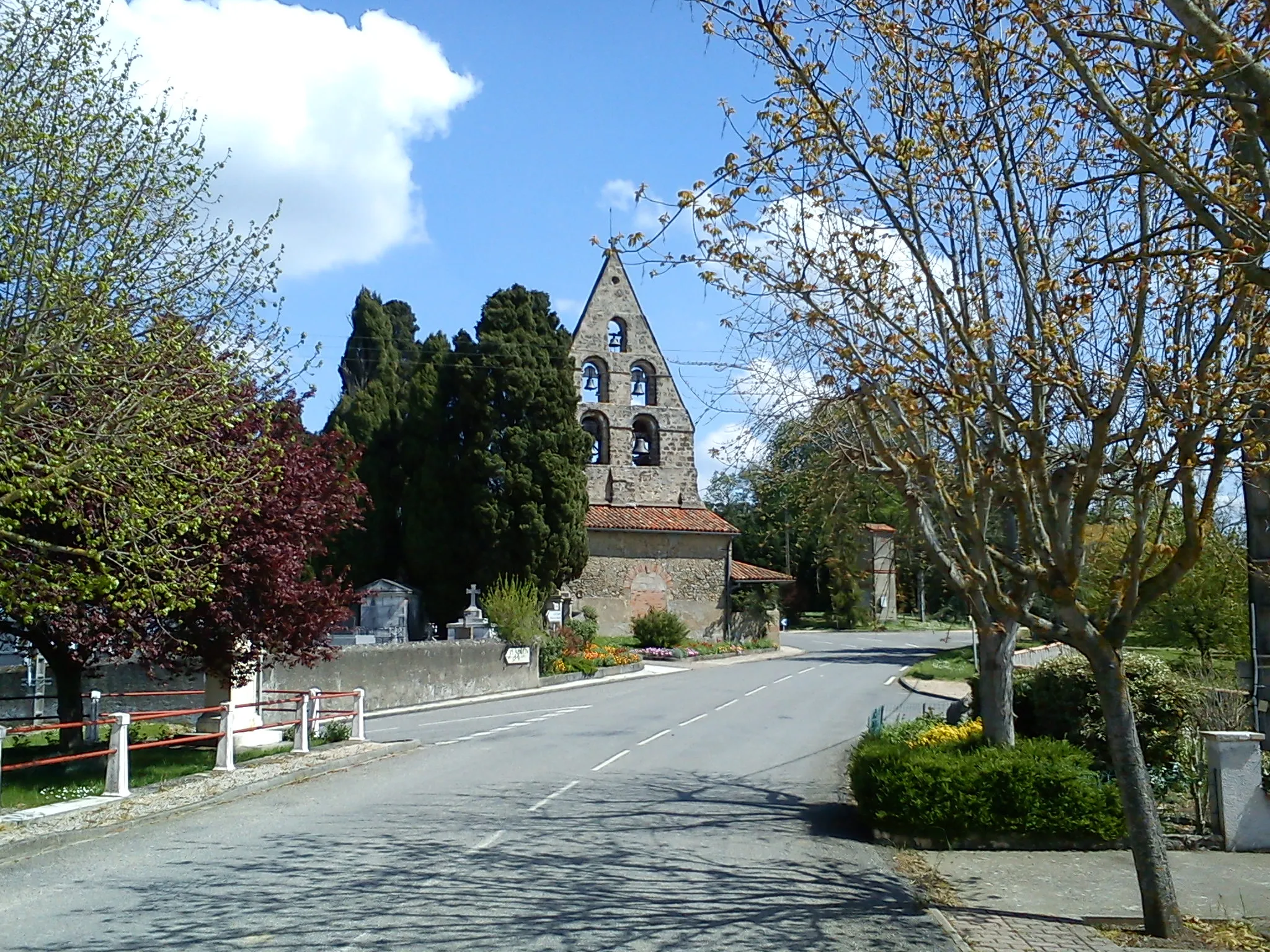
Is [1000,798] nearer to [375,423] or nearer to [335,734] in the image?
[335,734]

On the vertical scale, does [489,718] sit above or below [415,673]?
below

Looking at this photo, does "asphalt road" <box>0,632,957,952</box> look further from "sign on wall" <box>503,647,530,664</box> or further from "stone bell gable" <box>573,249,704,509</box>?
"stone bell gable" <box>573,249,704,509</box>

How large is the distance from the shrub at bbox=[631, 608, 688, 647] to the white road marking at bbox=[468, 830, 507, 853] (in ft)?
116

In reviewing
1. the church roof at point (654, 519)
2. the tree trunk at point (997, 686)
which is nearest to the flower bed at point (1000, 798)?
the tree trunk at point (997, 686)

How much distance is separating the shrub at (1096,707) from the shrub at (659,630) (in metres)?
31.7

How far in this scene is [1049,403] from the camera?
32.8 ft

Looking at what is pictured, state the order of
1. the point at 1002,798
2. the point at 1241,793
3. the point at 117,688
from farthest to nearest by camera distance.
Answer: the point at 117,688 → the point at 1002,798 → the point at 1241,793

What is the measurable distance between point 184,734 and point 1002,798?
13752 mm

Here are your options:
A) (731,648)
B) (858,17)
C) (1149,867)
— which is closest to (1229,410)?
(1149,867)

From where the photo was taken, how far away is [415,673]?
92.4 ft

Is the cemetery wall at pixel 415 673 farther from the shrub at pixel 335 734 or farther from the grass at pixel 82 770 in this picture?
the grass at pixel 82 770

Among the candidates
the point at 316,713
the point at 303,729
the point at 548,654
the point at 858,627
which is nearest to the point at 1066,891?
the point at 303,729

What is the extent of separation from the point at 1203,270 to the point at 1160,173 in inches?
87.2

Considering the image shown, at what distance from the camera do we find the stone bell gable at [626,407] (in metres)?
49.7
